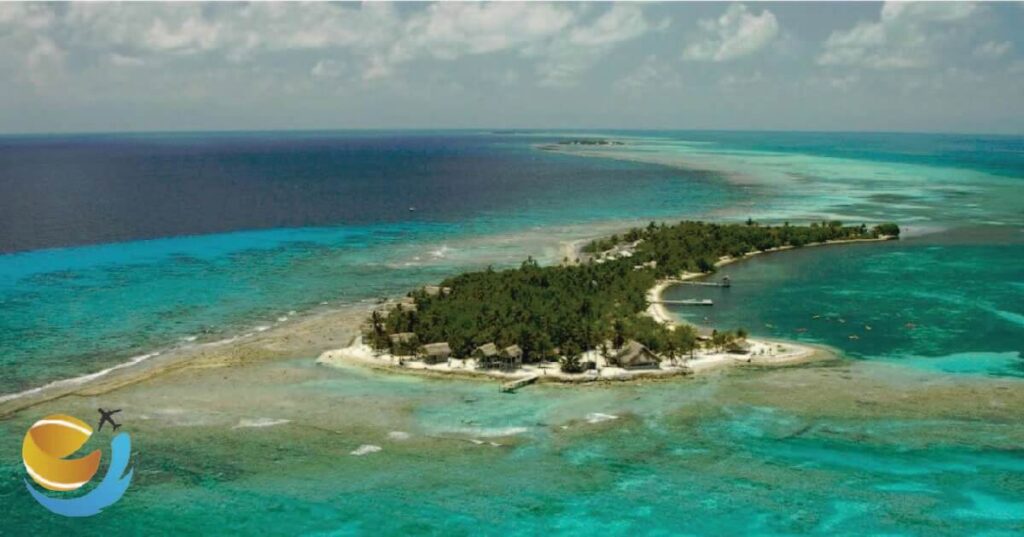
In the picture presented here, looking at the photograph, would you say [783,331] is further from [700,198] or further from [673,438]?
[700,198]

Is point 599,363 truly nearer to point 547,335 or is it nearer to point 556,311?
point 547,335

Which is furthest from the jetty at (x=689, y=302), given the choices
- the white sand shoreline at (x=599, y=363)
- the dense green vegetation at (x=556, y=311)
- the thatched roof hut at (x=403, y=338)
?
the thatched roof hut at (x=403, y=338)

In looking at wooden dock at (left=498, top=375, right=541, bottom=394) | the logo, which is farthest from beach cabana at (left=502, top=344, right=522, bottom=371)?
the logo

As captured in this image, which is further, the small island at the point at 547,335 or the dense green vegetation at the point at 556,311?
the dense green vegetation at the point at 556,311

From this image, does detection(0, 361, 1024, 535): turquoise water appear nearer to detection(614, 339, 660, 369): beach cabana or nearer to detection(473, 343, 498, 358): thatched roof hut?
detection(614, 339, 660, 369): beach cabana

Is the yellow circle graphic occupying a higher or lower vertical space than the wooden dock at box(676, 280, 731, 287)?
→ lower

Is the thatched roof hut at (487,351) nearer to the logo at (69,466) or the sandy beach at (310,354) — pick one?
the sandy beach at (310,354)
